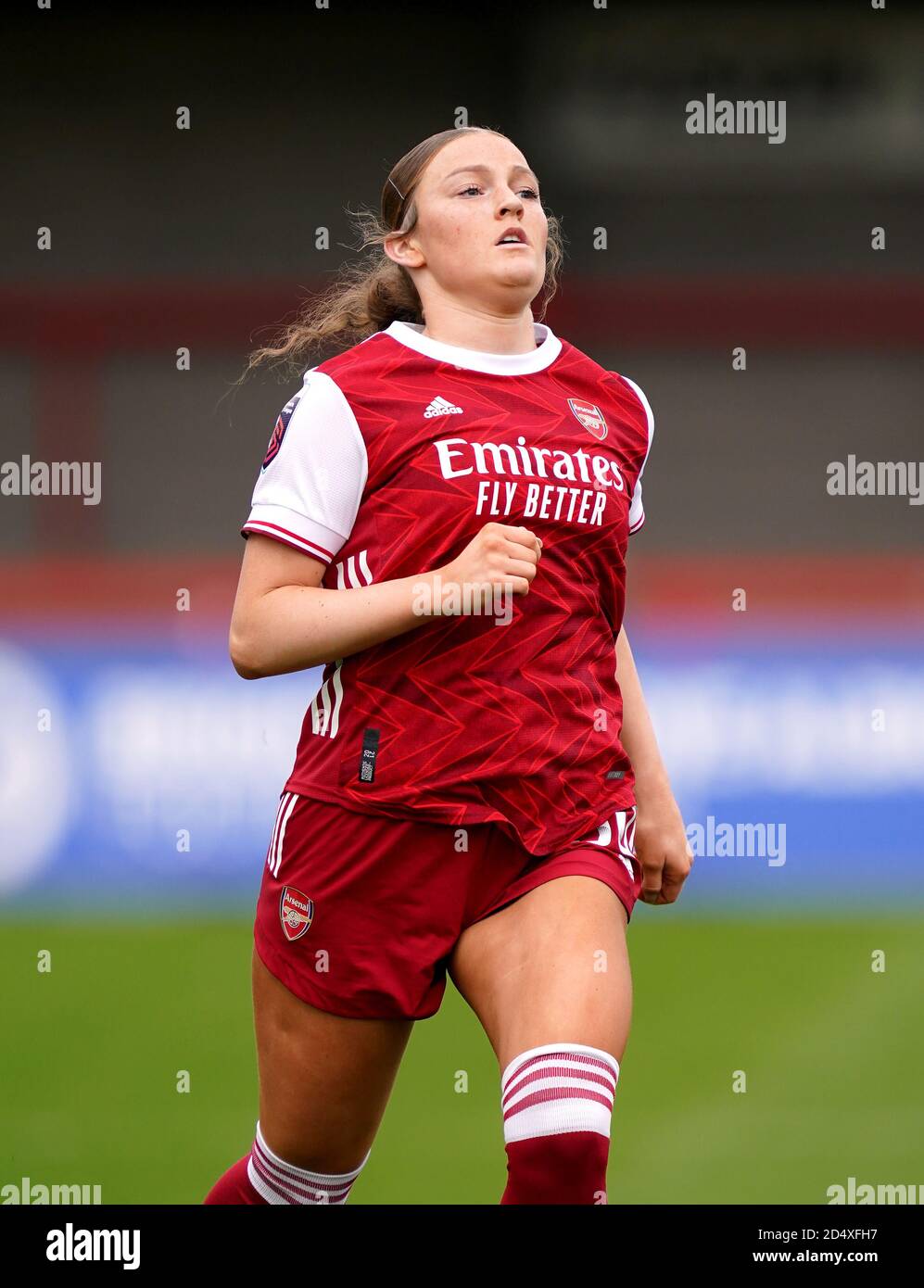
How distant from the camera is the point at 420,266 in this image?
2.25 metres

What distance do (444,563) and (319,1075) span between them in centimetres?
65

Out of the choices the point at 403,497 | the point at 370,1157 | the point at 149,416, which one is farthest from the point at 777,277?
the point at 403,497

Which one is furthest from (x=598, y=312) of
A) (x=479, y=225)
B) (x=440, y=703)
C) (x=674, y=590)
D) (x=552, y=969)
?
(x=552, y=969)

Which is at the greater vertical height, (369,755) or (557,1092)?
(369,755)

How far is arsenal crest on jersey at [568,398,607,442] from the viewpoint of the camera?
2131 mm

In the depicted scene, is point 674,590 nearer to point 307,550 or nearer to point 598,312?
point 598,312

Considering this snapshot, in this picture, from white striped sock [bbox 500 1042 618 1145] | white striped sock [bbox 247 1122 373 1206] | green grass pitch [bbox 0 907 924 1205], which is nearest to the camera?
white striped sock [bbox 500 1042 618 1145]

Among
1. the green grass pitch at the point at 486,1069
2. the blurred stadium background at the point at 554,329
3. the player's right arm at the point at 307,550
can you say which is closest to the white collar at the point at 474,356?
the player's right arm at the point at 307,550

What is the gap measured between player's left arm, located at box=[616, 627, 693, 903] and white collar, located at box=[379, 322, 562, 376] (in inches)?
15.0

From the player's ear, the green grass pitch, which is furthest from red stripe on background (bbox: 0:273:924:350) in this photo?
the player's ear

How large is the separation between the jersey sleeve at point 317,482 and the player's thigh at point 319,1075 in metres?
0.56

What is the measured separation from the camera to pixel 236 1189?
7.41 ft

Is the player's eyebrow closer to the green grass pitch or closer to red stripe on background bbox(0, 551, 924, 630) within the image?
the green grass pitch

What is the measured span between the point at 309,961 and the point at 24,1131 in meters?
1.80
